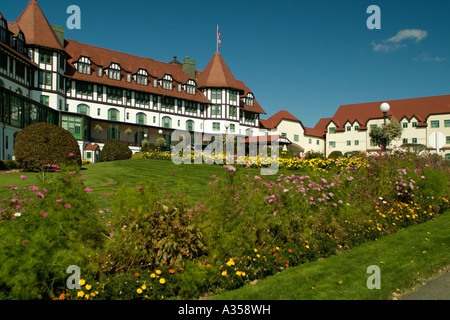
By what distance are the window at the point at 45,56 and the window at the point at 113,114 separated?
30.6 ft

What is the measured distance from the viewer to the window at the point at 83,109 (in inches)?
1672

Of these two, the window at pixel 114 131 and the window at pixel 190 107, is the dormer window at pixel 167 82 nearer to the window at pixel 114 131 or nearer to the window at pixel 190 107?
the window at pixel 190 107

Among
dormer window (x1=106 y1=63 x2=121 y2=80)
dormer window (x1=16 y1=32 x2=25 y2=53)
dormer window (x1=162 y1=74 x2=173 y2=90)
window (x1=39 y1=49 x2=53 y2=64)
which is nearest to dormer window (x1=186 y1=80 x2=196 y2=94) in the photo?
dormer window (x1=162 y1=74 x2=173 y2=90)

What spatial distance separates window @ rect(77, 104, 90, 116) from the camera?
139 ft

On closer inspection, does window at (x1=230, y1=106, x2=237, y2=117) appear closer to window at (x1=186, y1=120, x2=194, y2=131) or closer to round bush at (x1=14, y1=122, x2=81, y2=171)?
window at (x1=186, y1=120, x2=194, y2=131)

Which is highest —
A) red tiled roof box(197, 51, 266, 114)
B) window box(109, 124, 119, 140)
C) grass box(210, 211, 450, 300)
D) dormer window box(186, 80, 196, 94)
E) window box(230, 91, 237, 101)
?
red tiled roof box(197, 51, 266, 114)

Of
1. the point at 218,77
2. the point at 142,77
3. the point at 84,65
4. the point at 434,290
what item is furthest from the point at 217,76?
the point at 434,290

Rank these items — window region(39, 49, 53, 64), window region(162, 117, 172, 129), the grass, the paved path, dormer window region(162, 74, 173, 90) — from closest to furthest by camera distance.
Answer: the paved path < the grass < window region(39, 49, 53, 64) < window region(162, 117, 172, 129) < dormer window region(162, 74, 173, 90)

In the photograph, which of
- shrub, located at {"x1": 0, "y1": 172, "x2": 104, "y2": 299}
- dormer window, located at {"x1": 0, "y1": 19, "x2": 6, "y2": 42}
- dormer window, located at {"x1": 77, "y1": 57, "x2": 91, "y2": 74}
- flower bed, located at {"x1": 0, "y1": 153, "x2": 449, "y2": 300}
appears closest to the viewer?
shrub, located at {"x1": 0, "y1": 172, "x2": 104, "y2": 299}

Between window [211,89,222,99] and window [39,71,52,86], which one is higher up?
window [211,89,222,99]

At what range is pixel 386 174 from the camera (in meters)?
10.9

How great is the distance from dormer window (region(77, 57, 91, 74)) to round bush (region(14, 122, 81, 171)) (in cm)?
2698

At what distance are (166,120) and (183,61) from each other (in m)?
12.7
